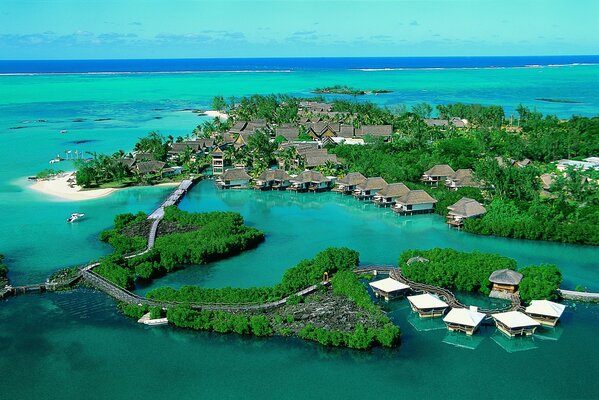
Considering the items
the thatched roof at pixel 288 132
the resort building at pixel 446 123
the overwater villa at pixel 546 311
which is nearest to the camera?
the overwater villa at pixel 546 311

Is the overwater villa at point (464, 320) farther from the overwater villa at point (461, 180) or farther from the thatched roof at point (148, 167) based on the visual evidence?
the thatched roof at point (148, 167)

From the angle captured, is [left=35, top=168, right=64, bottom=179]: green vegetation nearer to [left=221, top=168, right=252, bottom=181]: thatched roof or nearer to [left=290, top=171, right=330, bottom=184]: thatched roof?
[left=221, top=168, right=252, bottom=181]: thatched roof

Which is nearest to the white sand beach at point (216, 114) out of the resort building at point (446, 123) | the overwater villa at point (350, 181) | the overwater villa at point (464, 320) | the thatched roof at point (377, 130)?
the thatched roof at point (377, 130)

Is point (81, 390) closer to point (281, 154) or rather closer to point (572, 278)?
point (572, 278)

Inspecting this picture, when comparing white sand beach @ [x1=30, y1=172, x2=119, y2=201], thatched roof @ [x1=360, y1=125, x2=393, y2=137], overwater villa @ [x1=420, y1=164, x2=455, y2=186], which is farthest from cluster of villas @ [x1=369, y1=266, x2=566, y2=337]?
thatched roof @ [x1=360, y1=125, x2=393, y2=137]

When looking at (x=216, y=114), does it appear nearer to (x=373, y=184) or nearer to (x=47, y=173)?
(x=47, y=173)

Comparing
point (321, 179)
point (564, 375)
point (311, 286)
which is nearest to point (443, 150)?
point (321, 179)

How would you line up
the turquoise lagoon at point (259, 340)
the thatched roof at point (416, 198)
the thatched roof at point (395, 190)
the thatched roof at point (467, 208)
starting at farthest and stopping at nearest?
the thatched roof at point (395, 190)
the thatched roof at point (416, 198)
the thatched roof at point (467, 208)
the turquoise lagoon at point (259, 340)

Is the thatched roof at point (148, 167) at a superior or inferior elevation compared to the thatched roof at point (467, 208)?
inferior
